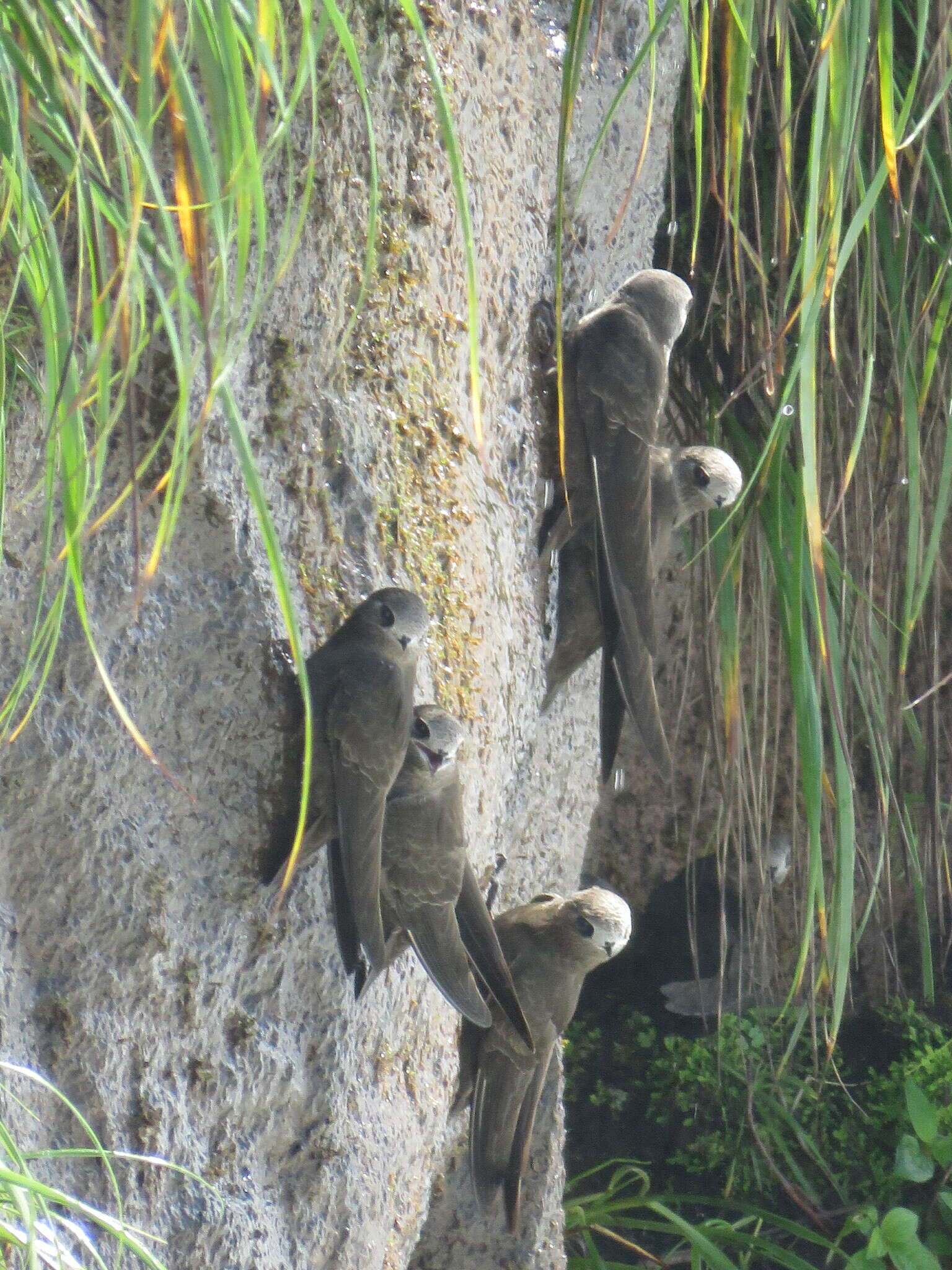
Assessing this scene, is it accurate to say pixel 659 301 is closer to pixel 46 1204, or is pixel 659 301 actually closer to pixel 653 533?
pixel 653 533

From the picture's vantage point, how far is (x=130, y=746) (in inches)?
44.4

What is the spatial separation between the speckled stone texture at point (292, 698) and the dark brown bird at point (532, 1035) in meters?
0.06

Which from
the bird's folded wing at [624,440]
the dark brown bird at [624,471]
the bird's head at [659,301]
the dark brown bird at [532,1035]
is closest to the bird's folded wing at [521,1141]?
the dark brown bird at [532,1035]

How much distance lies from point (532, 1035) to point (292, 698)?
27.0 inches

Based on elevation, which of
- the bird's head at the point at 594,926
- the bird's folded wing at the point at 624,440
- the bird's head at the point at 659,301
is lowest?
the bird's head at the point at 594,926

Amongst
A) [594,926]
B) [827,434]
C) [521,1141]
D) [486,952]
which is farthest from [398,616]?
[827,434]

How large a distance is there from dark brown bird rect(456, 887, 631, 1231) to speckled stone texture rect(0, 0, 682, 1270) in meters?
0.06

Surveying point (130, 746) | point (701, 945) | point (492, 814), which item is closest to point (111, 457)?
point (130, 746)

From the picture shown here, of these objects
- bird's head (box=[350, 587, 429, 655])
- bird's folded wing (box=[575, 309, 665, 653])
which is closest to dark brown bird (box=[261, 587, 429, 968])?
bird's head (box=[350, 587, 429, 655])

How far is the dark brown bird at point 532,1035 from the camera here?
167 centimetres

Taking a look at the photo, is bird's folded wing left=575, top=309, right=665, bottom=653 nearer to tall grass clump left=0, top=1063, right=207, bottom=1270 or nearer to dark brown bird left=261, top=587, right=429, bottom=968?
dark brown bird left=261, top=587, right=429, bottom=968

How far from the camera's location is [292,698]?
120 cm

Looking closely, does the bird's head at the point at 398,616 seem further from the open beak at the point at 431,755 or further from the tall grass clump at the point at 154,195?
the tall grass clump at the point at 154,195

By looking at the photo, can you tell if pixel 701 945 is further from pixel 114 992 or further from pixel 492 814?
pixel 114 992
